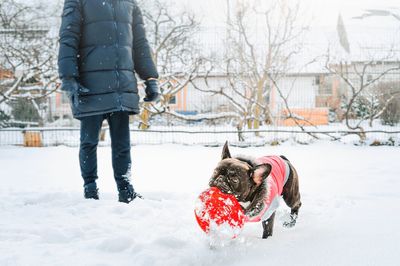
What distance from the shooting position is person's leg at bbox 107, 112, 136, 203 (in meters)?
3.08

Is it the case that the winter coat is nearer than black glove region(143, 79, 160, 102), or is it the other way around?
the winter coat

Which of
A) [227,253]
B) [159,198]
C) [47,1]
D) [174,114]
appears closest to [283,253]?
[227,253]

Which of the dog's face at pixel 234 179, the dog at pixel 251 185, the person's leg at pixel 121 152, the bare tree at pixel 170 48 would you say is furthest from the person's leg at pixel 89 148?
the bare tree at pixel 170 48

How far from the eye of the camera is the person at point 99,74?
2896 mm

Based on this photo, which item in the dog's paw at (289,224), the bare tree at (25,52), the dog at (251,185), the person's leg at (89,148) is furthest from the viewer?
the bare tree at (25,52)

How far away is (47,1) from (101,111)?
10.6 metres

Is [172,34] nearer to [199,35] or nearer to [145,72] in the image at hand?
[199,35]

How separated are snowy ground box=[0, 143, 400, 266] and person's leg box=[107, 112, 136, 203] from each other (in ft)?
0.49

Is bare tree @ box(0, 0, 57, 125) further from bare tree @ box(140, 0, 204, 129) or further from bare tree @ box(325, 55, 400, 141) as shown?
bare tree @ box(325, 55, 400, 141)

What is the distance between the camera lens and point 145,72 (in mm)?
3275

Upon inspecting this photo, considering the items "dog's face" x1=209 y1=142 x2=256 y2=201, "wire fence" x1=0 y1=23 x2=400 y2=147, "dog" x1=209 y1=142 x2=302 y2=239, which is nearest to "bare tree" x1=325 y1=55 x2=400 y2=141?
"wire fence" x1=0 y1=23 x2=400 y2=147

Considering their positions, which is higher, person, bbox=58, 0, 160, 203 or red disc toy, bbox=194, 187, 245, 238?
person, bbox=58, 0, 160, 203

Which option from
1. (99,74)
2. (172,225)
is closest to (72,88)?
(99,74)

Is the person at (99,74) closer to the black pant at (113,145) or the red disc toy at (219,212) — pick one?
the black pant at (113,145)
